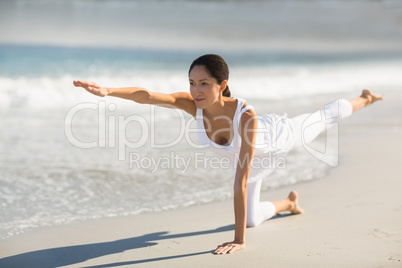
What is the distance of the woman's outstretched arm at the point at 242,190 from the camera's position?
141 inches

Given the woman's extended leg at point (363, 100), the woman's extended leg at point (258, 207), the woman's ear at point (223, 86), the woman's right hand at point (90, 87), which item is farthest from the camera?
the woman's extended leg at point (363, 100)

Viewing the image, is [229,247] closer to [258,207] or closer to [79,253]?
[258,207]

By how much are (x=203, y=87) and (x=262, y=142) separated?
0.69m

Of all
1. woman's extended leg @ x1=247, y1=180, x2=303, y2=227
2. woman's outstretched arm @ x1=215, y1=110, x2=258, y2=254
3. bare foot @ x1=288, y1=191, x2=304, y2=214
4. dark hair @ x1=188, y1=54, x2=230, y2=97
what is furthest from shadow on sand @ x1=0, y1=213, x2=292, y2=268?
dark hair @ x1=188, y1=54, x2=230, y2=97

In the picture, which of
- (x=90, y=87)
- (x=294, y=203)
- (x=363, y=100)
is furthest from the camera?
(x=363, y=100)

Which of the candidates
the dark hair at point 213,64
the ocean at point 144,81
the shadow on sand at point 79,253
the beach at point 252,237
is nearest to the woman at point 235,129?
the dark hair at point 213,64

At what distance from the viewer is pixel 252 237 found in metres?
3.92

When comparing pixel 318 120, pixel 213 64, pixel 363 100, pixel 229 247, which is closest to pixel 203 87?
pixel 213 64

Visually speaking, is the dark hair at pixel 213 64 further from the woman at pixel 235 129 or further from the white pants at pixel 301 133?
the white pants at pixel 301 133

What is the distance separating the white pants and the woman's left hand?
503 millimetres

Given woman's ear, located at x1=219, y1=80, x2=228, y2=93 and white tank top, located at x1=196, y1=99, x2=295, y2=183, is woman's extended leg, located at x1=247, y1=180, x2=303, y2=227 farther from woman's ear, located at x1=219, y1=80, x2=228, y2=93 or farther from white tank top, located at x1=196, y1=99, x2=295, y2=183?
woman's ear, located at x1=219, y1=80, x2=228, y2=93

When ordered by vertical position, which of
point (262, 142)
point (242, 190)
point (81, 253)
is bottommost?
point (81, 253)

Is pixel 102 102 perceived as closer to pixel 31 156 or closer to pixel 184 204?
pixel 31 156

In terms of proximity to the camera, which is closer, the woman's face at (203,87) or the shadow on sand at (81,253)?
the shadow on sand at (81,253)
